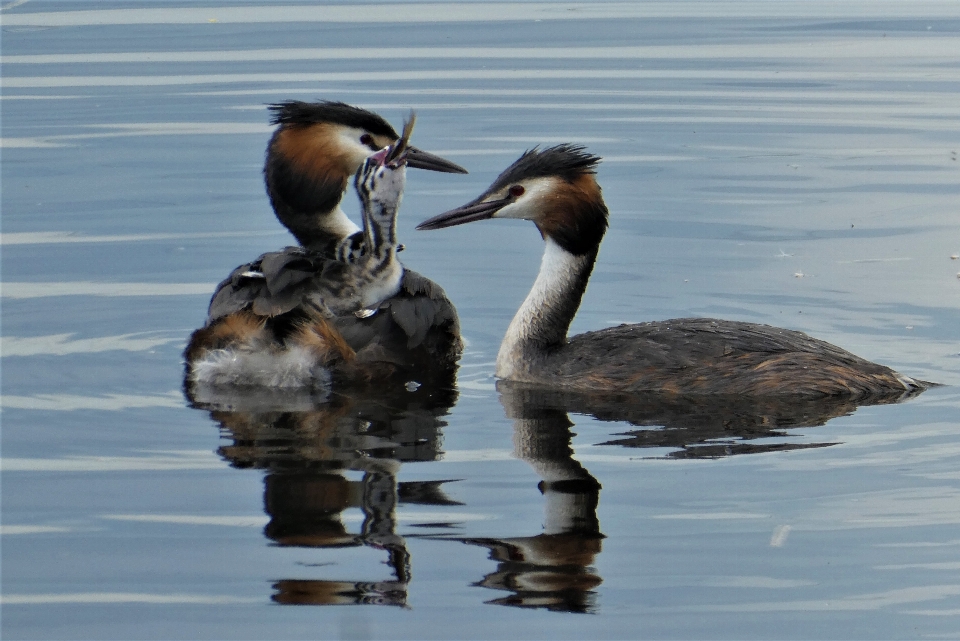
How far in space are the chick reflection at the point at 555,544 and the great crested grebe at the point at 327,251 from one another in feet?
3.19

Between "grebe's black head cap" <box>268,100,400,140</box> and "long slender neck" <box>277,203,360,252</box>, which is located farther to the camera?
"long slender neck" <box>277,203,360,252</box>

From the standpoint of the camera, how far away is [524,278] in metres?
9.06

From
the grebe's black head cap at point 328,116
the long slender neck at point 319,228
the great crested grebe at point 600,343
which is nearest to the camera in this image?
the great crested grebe at point 600,343

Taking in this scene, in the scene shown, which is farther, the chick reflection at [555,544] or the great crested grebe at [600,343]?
the great crested grebe at [600,343]

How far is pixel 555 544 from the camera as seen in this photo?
200 inches

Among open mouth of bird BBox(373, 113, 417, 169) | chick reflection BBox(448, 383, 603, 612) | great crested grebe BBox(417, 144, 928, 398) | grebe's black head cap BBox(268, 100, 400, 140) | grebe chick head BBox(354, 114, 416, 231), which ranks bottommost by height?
chick reflection BBox(448, 383, 603, 612)

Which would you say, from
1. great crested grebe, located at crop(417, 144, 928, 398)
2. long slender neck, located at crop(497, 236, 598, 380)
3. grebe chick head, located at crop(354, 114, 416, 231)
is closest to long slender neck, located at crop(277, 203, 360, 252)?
grebe chick head, located at crop(354, 114, 416, 231)

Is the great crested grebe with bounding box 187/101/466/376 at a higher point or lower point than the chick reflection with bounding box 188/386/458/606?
higher

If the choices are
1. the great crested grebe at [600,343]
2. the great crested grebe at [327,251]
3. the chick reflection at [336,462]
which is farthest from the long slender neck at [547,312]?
the chick reflection at [336,462]

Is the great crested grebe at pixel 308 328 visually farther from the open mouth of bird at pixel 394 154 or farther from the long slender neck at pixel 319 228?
the long slender neck at pixel 319 228

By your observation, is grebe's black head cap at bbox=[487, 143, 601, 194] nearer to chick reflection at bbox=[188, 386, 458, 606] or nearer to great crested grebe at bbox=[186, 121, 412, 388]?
great crested grebe at bbox=[186, 121, 412, 388]

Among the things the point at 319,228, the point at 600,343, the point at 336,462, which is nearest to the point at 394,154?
the point at 319,228

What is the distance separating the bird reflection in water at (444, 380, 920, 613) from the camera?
480 centimetres

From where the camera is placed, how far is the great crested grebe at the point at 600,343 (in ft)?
22.4
